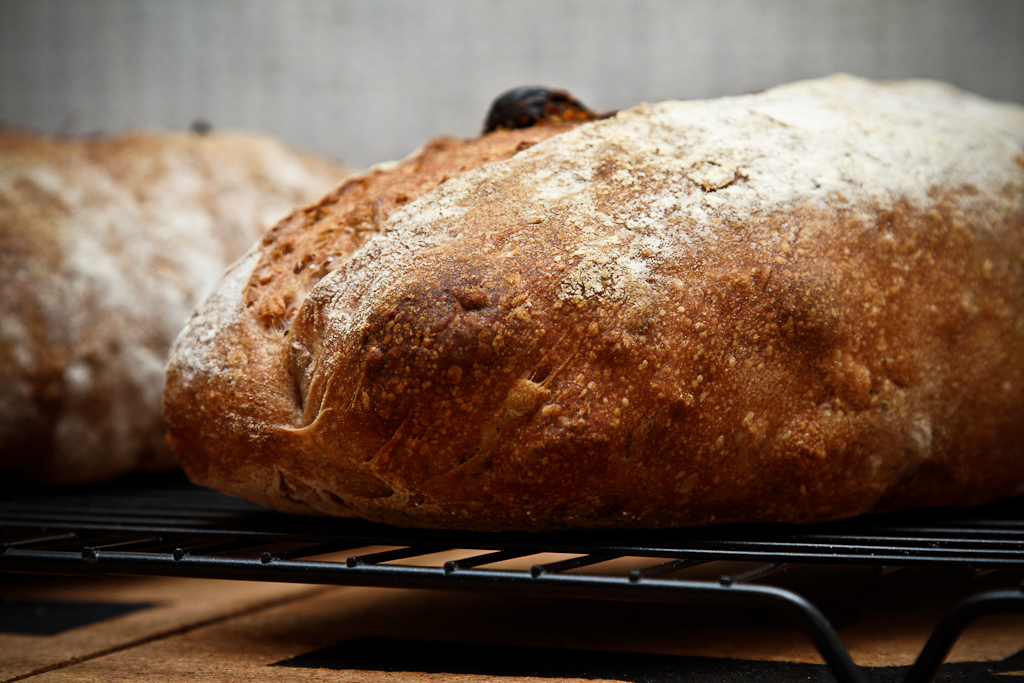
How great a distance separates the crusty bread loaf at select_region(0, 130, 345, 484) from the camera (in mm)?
1892

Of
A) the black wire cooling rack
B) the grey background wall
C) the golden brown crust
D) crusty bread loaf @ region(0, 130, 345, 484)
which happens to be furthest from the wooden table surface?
the grey background wall

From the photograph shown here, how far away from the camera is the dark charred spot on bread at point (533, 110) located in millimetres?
1581

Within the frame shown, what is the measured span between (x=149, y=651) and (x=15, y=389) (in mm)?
718

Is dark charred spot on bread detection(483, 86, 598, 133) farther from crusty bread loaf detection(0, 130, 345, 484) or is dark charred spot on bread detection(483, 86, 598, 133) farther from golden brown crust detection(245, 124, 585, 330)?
crusty bread loaf detection(0, 130, 345, 484)

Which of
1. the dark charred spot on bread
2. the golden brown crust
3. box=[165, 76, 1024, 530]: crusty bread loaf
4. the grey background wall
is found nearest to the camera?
box=[165, 76, 1024, 530]: crusty bread loaf

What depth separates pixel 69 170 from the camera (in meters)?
2.27

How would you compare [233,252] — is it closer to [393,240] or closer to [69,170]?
[69,170]

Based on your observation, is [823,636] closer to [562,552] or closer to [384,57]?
A: [562,552]

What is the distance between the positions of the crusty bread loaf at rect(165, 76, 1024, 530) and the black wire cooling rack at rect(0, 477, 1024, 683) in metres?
0.05

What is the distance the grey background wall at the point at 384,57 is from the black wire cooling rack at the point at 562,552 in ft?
5.60

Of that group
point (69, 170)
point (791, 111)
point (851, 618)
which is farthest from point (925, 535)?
point (69, 170)

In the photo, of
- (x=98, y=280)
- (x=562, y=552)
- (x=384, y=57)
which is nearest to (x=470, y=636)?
(x=562, y=552)

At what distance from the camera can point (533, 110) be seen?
159 centimetres

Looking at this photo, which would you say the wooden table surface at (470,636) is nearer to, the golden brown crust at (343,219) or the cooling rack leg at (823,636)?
the cooling rack leg at (823,636)
